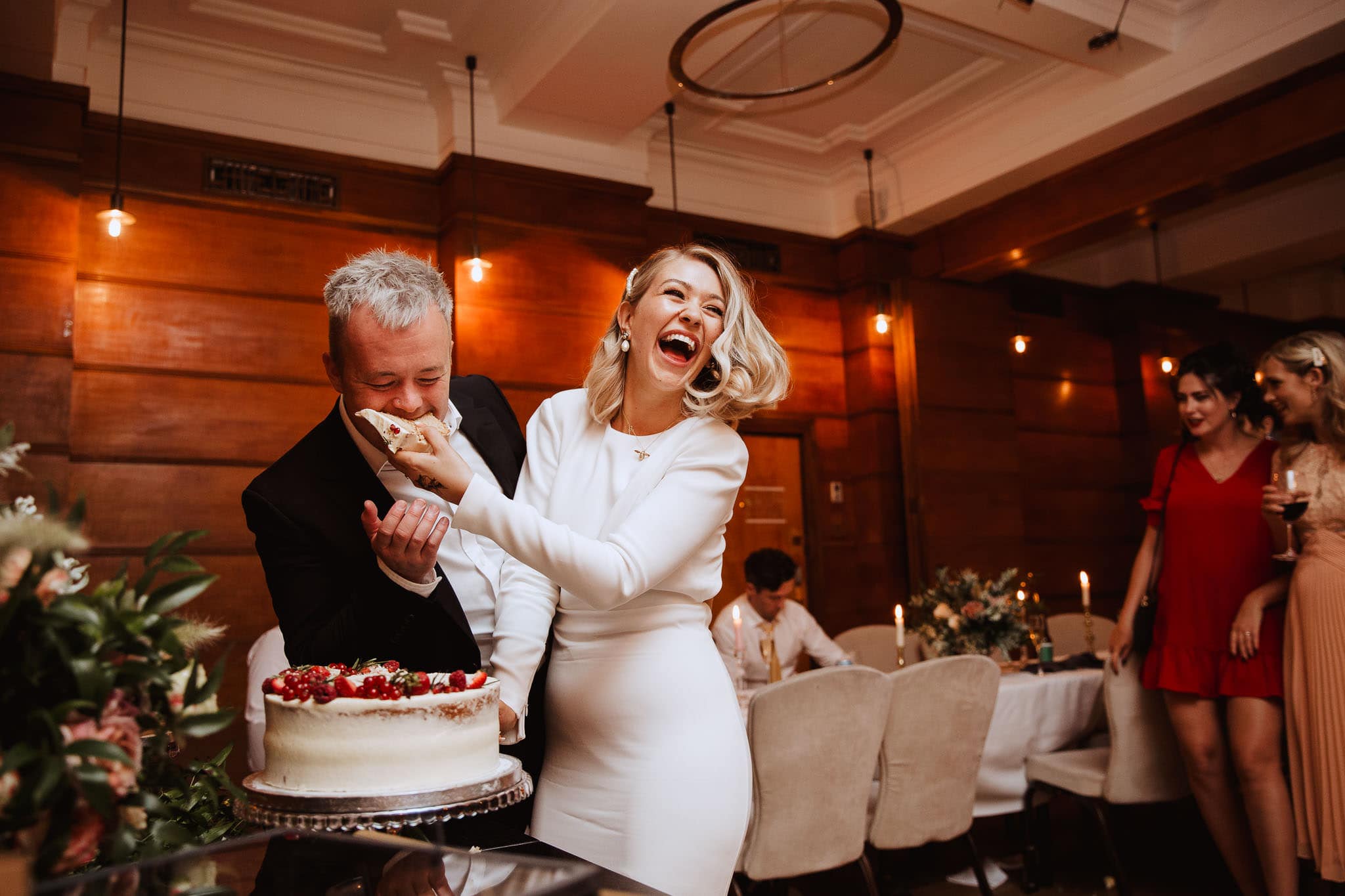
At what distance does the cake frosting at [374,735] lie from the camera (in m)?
1.26

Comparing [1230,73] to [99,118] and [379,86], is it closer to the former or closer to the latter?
[379,86]

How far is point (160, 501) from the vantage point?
17.3 ft

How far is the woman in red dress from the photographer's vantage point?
3.51m

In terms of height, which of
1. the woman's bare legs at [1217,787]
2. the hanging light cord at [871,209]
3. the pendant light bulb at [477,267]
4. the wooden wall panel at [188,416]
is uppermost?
the hanging light cord at [871,209]

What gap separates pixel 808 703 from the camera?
10.1 ft

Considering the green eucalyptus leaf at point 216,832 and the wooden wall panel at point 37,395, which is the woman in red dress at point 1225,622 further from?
the wooden wall panel at point 37,395

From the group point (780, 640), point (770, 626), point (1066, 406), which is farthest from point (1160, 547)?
point (1066, 406)

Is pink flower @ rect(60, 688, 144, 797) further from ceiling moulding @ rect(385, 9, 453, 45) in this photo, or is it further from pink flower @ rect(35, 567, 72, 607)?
ceiling moulding @ rect(385, 9, 453, 45)

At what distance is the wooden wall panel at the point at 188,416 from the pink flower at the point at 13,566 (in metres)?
5.07

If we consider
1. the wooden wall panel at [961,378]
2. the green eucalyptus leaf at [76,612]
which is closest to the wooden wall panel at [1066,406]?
the wooden wall panel at [961,378]

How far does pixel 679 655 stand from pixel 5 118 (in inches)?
198

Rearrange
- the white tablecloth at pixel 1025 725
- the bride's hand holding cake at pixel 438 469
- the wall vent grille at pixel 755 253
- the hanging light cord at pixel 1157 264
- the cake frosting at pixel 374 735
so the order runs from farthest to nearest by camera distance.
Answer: the hanging light cord at pixel 1157 264 < the wall vent grille at pixel 755 253 < the white tablecloth at pixel 1025 725 < the bride's hand holding cake at pixel 438 469 < the cake frosting at pixel 374 735

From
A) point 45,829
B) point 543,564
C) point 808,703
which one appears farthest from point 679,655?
point 808,703

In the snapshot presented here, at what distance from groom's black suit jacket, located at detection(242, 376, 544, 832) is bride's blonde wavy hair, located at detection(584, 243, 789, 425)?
1.48 ft
